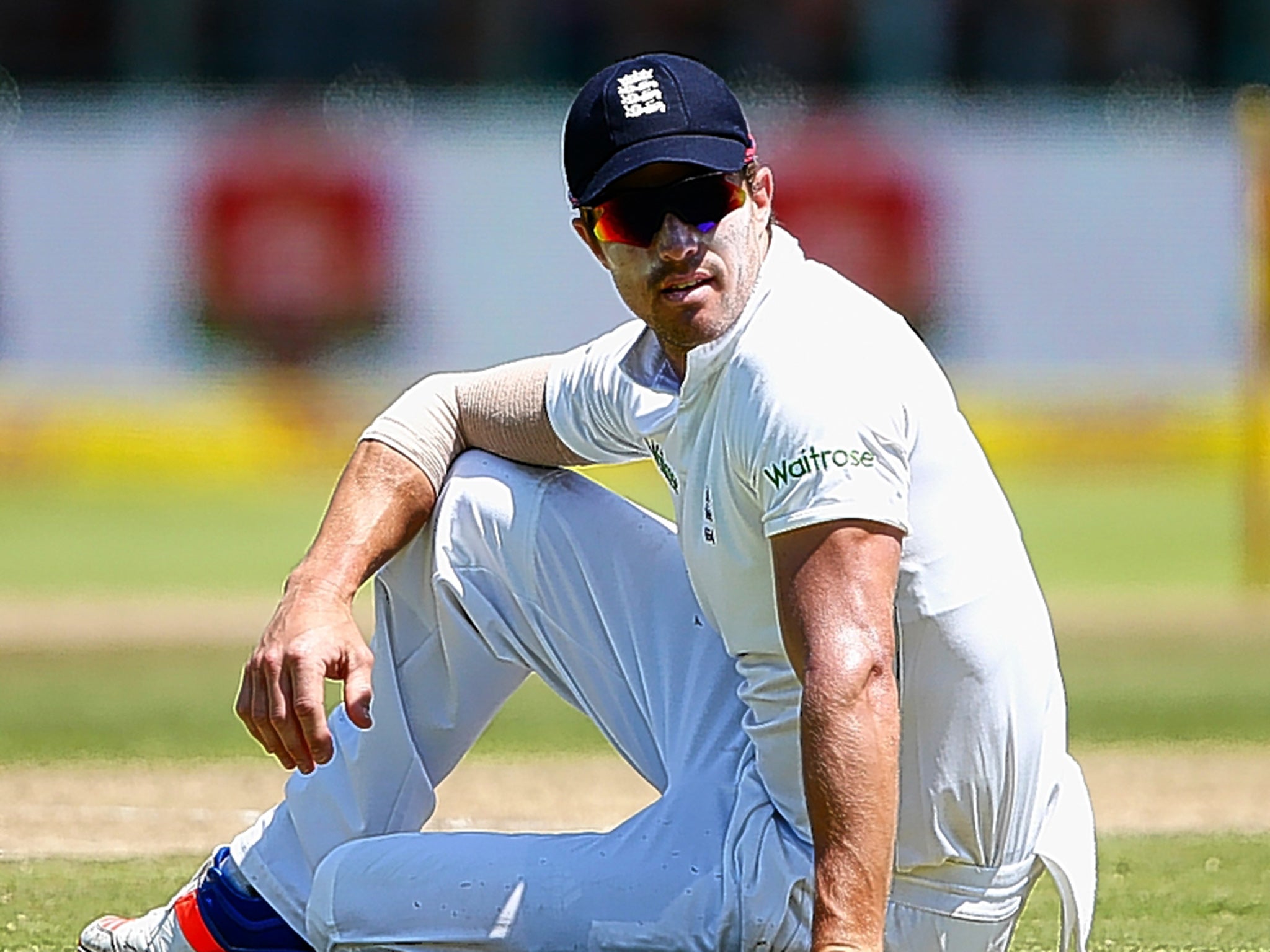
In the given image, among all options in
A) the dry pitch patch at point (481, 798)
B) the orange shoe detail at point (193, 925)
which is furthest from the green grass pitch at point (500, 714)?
the orange shoe detail at point (193, 925)

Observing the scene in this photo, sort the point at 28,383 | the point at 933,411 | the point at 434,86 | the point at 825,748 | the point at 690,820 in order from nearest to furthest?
the point at 825,748
the point at 933,411
the point at 690,820
the point at 28,383
the point at 434,86

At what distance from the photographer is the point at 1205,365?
1841cm

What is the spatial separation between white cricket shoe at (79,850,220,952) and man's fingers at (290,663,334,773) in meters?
0.50

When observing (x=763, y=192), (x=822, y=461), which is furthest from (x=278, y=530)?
(x=822, y=461)

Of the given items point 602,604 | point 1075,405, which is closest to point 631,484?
point 1075,405

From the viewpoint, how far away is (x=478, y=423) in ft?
12.6

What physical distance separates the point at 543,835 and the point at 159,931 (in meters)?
0.75

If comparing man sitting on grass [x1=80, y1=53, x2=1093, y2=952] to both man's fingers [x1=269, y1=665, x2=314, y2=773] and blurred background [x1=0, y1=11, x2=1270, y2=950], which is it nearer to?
man's fingers [x1=269, y1=665, x2=314, y2=773]

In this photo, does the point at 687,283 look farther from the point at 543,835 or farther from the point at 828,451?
the point at 543,835

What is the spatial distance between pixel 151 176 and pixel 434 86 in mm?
2635

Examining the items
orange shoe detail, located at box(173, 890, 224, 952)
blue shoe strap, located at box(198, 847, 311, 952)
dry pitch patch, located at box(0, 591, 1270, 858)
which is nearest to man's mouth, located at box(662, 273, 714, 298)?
blue shoe strap, located at box(198, 847, 311, 952)

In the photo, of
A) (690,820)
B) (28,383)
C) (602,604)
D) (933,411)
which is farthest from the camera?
(28,383)

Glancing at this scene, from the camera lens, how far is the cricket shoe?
364cm

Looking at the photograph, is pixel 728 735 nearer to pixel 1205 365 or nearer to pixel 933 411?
pixel 933 411
